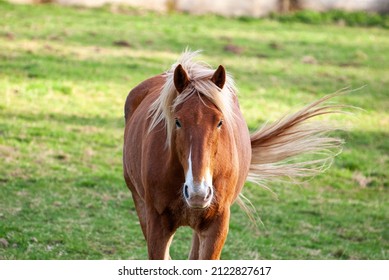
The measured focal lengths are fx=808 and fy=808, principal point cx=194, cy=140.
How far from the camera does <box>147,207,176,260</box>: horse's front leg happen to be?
5449mm

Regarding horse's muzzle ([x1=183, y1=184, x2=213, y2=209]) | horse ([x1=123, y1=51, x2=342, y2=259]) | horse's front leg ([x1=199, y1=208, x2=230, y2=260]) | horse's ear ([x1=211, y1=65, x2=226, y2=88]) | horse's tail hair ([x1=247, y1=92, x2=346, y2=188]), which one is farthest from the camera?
horse's tail hair ([x1=247, y1=92, x2=346, y2=188])

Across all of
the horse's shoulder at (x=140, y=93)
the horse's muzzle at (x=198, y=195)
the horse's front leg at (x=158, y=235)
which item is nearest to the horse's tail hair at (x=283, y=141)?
the horse's shoulder at (x=140, y=93)

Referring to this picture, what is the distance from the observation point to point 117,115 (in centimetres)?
1230

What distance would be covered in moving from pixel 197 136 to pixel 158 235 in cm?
90

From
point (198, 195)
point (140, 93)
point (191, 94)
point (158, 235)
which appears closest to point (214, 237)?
point (158, 235)

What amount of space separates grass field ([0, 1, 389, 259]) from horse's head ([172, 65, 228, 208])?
99.3 inches

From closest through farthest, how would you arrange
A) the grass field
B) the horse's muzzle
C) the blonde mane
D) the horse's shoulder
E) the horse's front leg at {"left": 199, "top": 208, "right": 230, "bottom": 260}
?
the horse's muzzle
the blonde mane
the horse's front leg at {"left": 199, "top": 208, "right": 230, "bottom": 260}
the horse's shoulder
the grass field

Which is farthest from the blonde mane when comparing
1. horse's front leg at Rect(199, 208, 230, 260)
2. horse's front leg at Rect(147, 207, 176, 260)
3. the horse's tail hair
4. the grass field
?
the grass field

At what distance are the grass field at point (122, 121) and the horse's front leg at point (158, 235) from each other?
187 centimetres

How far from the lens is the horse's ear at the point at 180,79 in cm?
520

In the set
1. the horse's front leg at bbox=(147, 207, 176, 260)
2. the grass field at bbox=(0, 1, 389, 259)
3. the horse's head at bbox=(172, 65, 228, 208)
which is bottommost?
the grass field at bbox=(0, 1, 389, 259)

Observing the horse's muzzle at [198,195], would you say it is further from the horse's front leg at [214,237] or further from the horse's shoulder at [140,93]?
the horse's shoulder at [140,93]

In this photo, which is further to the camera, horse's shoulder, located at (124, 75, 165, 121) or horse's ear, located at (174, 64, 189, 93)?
horse's shoulder, located at (124, 75, 165, 121)

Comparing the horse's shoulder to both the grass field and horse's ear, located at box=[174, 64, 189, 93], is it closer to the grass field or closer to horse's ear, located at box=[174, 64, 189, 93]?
the grass field
